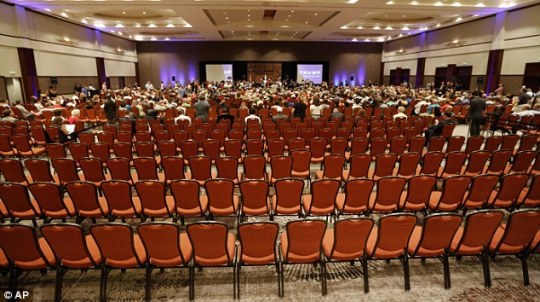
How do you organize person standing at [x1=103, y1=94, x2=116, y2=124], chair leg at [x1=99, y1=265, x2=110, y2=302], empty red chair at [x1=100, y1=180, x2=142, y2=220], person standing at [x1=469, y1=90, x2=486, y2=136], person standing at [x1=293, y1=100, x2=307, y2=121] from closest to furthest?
chair leg at [x1=99, y1=265, x2=110, y2=302] → empty red chair at [x1=100, y1=180, x2=142, y2=220] → person standing at [x1=469, y1=90, x2=486, y2=136] → person standing at [x1=293, y1=100, x2=307, y2=121] → person standing at [x1=103, y1=94, x2=116, y2=124]

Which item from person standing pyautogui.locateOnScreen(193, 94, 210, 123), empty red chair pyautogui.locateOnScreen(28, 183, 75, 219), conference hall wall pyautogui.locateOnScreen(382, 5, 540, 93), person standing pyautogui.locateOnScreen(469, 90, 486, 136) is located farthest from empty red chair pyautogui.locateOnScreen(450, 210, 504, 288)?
conference hall wall pyautogui.locateOnScreen(382, 5, 540, 93)

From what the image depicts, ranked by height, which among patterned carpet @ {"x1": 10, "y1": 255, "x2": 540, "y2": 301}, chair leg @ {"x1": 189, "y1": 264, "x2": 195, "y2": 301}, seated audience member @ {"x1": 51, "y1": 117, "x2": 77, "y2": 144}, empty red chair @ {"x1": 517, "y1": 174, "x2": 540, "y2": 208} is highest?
seated audience member @ {"x1": 51, "y1": 117, "x2": 77, "y2": 144}

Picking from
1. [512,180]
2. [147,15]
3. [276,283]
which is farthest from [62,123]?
[147,15]

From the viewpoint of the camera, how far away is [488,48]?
19781mm

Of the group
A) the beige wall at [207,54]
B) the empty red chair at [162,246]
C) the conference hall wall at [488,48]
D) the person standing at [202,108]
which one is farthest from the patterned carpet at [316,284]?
the beige wall at [207,54]

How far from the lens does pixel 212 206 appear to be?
470 cm

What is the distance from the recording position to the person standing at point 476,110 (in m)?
10.0

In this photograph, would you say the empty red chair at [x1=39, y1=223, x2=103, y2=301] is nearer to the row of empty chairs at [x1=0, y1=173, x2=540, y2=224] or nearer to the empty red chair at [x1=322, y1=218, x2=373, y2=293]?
the row of empty chairs at [x1=0, y1=173, x2=540, y2=224]

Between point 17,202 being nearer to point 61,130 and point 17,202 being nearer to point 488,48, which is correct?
point 61,130

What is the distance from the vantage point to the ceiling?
1549cm

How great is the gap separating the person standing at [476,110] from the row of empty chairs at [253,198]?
20.1ft

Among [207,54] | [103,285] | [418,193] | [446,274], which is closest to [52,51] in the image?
[207,54]

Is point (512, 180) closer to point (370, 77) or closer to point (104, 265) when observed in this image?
point (104, 265)

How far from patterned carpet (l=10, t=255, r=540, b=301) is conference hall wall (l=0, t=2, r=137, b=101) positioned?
1721cm
